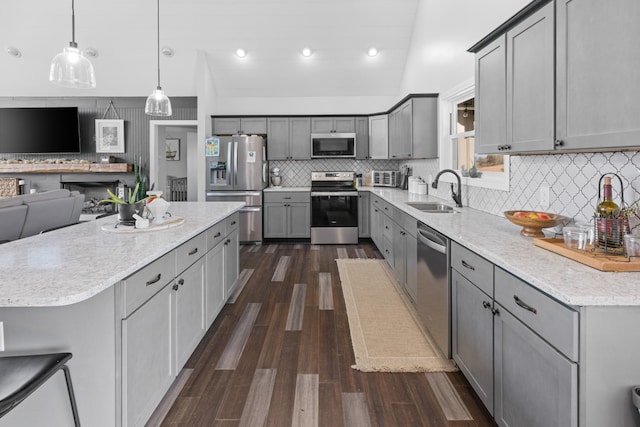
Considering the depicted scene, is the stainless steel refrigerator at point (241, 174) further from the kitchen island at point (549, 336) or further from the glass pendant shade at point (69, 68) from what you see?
the kitchen island at point (549, 336)

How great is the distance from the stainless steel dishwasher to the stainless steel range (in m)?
3.34

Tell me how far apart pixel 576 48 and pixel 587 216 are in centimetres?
88

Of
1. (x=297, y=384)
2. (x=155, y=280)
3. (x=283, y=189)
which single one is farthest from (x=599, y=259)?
(x=283, y=189)

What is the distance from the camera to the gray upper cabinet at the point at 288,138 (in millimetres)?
6781

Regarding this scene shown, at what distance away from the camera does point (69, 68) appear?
7.96ft

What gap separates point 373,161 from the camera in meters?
7.12

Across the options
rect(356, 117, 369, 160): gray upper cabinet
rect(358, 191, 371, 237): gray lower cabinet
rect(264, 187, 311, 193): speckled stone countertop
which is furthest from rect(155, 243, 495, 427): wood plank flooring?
rect(356, 117, 369, 160): gray upper cabinet

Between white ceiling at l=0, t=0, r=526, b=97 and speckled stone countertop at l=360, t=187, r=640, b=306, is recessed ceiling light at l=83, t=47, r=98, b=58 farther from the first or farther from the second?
speckled stone countertop at l=360, t=187, r=640, b=306

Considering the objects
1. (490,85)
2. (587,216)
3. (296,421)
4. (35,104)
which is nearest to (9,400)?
(296,421)

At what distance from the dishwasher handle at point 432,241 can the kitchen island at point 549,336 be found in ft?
1.12

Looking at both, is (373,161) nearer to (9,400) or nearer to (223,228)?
(223,228)

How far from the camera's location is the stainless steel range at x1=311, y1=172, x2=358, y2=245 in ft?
20.8

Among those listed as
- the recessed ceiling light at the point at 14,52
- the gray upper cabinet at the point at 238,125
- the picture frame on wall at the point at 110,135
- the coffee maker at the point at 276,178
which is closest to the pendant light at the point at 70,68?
the gray upper cabinet at the point at 238,125

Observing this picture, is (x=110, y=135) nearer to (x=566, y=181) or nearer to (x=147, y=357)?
(x=147, y=357)
